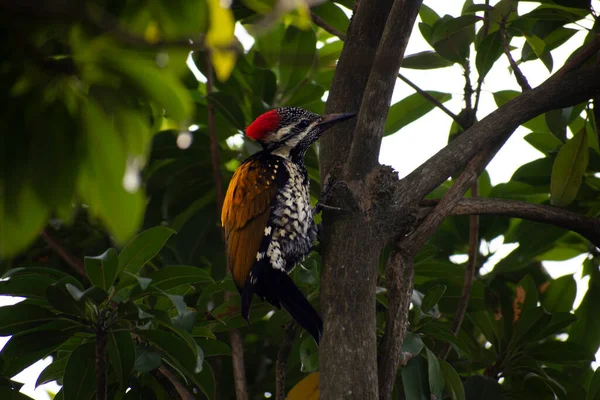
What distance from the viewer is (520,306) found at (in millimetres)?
3557

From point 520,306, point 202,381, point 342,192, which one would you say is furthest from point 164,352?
point 520,306

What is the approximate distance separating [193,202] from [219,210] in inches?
18.1

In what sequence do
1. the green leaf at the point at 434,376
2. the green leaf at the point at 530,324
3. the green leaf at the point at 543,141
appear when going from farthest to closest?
1. the green leaf at the point at 543,141
2. the green leaf at the point at 530,324
3. the green leaf at the point at 434,376

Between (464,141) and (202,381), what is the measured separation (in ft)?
4.42

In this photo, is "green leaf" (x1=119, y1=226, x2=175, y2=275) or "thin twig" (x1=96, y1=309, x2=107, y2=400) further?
"green leaf" (x1=119, y1=226, x2=175, y2=275)

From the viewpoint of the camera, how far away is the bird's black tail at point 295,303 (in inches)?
111

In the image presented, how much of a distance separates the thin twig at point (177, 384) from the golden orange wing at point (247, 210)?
2.34ft

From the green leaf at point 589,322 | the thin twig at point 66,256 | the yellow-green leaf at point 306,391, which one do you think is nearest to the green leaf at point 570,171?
the green leaf at point 589,322

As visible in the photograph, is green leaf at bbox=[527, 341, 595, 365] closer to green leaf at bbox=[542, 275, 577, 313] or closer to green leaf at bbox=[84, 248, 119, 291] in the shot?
green leaf at bbox=[542, 275, 577, 313]

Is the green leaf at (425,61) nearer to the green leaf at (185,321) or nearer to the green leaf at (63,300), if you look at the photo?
the green leaf at (185,321)

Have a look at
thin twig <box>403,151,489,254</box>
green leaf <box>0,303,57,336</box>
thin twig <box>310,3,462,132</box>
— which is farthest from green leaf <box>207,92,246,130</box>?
green leaf <box>0,303,57,336</box>

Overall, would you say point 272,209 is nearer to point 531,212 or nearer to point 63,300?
point 531,212

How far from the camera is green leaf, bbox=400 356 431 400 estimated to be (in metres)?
2.62

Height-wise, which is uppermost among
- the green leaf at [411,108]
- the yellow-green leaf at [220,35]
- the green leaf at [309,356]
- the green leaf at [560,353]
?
the green leaf at [411,108]
